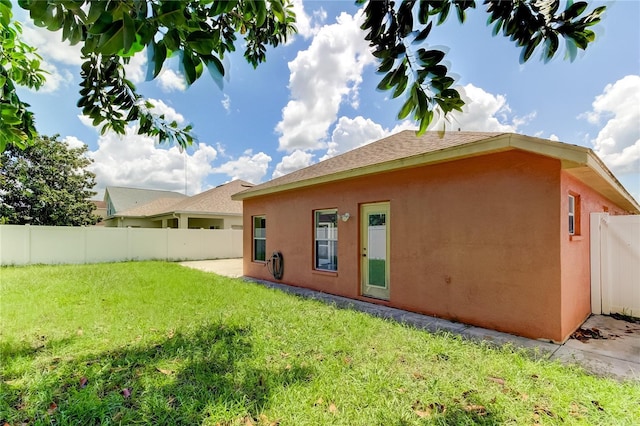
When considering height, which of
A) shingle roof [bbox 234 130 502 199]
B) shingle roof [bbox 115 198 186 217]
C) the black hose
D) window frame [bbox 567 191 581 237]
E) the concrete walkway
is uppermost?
shingle roof [bbox 234 130 502 199]

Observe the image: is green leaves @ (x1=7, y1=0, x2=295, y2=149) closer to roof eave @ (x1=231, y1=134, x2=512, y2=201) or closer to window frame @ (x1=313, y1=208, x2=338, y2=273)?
roof eave @ (x1=231, y1=134, x2=512, y2=201)

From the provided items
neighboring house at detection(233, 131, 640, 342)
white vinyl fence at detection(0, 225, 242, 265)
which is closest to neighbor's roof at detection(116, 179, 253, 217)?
white vinyl fence at detection(0, 225, 242, 265)

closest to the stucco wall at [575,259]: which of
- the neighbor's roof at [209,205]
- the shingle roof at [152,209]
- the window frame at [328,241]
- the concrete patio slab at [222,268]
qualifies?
the window frame at [328,241]

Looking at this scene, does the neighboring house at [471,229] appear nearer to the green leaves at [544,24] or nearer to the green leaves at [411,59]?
the green leaves at [544,24]

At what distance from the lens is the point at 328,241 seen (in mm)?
8016

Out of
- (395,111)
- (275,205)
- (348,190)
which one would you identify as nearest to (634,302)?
(348,190)

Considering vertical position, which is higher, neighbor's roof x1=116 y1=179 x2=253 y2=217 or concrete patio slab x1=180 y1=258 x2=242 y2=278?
neighbor's roof x1=116 y1=179 x2=253 y2=217

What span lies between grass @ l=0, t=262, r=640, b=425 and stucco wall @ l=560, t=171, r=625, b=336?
1.51 m

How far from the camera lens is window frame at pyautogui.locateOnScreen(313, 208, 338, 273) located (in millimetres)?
7814

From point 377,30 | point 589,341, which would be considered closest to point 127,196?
point 377,30

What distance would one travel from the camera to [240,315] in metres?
5.54

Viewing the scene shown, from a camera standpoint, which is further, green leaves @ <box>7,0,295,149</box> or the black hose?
the black hose

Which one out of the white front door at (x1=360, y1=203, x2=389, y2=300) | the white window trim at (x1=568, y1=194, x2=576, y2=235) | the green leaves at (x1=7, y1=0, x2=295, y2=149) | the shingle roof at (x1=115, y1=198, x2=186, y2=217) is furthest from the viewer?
the shingle roof at (x1=115, y1=198, x2=186, y2=217)

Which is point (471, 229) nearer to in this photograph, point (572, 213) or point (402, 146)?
point (572, 213)
